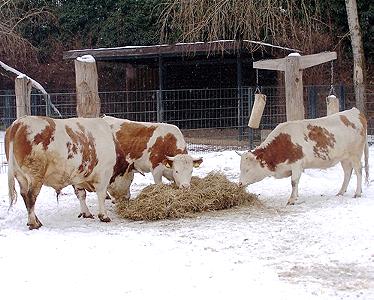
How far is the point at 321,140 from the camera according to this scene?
8.54m

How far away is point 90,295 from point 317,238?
2.66 metres

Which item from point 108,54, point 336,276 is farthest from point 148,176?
point 108,54

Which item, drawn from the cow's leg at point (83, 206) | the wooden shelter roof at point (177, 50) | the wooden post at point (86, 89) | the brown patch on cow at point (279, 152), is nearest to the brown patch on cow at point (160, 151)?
the brown patch on cow at point (279, 152)

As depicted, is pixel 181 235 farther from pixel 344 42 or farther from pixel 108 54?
pixel 344 42

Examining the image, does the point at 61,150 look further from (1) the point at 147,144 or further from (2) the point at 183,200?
(1) the point at 147,144

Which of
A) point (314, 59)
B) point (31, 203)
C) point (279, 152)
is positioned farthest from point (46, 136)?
point (314, 59)

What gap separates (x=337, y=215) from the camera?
717 cm

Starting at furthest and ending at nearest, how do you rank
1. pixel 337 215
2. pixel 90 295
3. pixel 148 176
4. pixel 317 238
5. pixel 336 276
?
pixel 148 176 < pixel 337 215 < pixel 317 238 < pixel 336 276 < pixel 90 295

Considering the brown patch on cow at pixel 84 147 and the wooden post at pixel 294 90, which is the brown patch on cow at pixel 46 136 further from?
the wooden post at pixel 294 90

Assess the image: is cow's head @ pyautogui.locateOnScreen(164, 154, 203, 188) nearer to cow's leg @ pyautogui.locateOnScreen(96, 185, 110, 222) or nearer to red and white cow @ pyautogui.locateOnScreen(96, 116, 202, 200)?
red and white cow @ pyautogui.locateOnScreen(96, 116, 202, 200)

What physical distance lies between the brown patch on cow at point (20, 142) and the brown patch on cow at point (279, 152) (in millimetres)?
3247

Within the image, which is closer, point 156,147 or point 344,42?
point 156,147

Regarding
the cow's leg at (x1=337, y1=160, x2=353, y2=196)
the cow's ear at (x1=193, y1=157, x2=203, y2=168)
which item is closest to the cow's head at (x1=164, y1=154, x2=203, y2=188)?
the cow's ear at (x1=193, y1=157, x2=203, y2=168)

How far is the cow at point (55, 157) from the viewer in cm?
676
